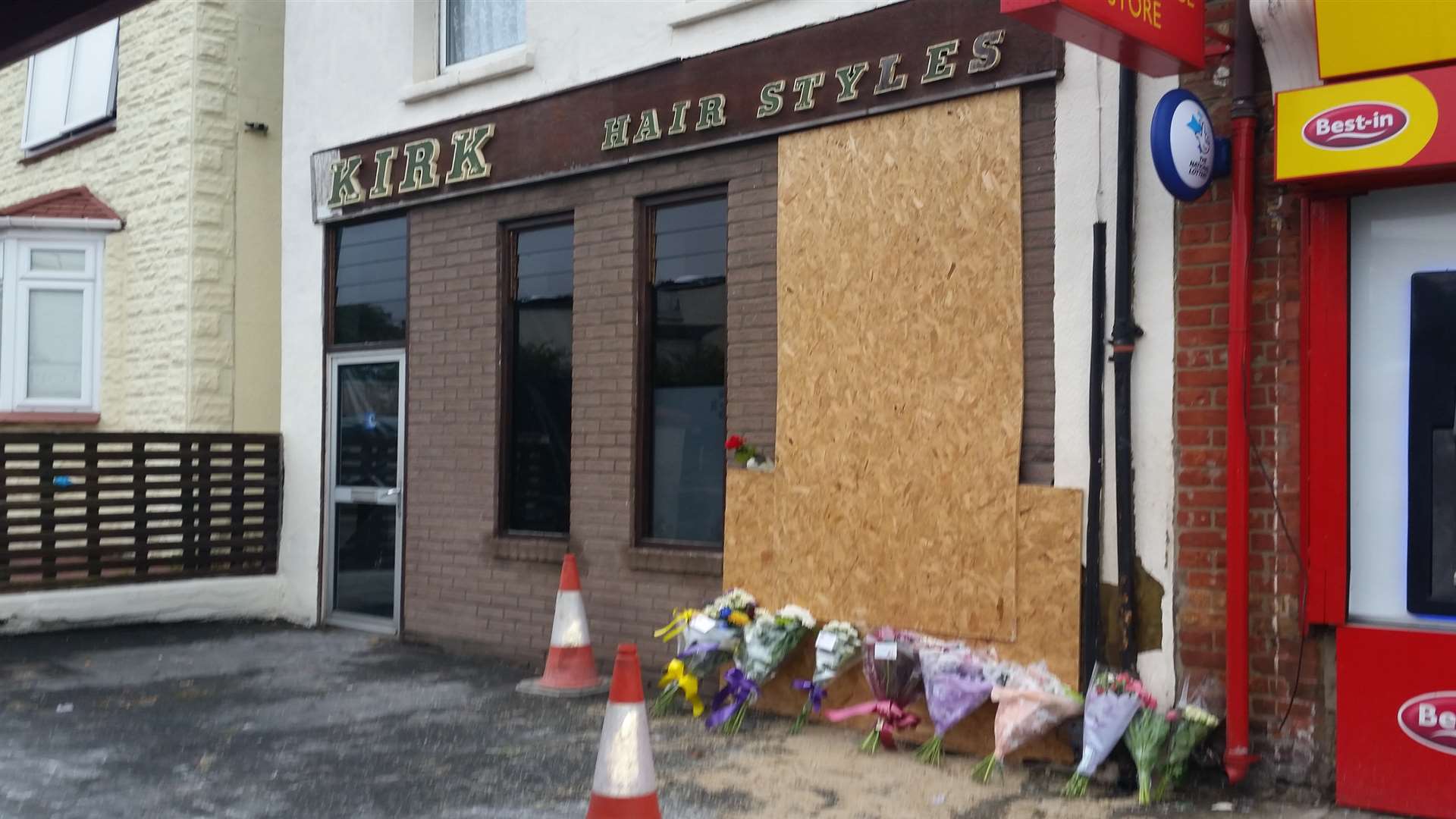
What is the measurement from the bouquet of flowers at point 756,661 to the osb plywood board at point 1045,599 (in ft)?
2.71

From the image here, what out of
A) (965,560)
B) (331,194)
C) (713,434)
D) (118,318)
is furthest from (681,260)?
(118,318)

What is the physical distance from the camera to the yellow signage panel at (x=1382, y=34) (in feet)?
16.7

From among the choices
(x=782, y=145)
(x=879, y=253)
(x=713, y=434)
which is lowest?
(x=713, y=434)

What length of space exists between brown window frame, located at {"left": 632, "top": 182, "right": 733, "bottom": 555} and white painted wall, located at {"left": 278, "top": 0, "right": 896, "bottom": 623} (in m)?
0.91

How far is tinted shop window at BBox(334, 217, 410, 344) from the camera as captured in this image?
10344 millimetres

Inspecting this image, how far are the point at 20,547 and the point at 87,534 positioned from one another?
0.48m

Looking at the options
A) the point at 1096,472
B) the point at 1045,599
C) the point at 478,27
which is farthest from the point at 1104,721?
the point at 478,27

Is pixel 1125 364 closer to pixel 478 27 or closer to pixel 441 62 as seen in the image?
pixel 478 27

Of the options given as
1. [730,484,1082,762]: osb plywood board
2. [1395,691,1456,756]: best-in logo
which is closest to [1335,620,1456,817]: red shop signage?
[1395,691,1456,756]: best-in logo

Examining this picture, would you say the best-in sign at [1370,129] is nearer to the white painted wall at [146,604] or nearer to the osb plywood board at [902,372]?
the osb plywood board at [902,372]

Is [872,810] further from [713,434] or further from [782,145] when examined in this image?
[782,145]

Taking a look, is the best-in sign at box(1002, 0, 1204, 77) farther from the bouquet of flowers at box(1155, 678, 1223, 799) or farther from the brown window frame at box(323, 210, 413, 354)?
the brown window frame at box(323, 210, 413, 354)

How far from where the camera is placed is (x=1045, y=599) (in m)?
6.33

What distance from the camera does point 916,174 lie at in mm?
6934
